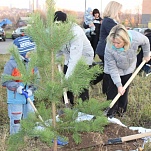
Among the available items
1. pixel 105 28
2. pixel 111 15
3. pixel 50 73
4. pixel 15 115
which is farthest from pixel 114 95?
pixel 50 73

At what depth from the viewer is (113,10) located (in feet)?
13.9

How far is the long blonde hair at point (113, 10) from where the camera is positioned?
166 inches

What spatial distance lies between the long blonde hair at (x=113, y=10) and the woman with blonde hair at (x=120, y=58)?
55 centimetres

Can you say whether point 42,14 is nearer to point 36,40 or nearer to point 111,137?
point 36,40

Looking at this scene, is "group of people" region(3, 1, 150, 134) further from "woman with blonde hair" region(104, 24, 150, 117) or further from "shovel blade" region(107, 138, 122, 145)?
"shovel blade" region(107, 138, 122, 145)

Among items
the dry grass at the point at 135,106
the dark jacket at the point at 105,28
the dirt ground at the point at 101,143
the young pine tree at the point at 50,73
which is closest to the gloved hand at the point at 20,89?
the dry grass at the point at 135,106

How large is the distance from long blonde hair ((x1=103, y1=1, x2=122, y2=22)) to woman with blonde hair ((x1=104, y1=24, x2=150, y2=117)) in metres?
0.55

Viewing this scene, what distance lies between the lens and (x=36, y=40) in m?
2.27

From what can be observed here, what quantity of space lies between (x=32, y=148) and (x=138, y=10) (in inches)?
816

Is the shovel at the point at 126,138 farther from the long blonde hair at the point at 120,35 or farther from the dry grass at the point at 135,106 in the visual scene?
the long blonde hair at the point at 120,35

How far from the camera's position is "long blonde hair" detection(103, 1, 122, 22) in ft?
13.8

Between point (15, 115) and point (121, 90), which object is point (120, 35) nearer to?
point (121, 90)

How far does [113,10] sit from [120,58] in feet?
2.56

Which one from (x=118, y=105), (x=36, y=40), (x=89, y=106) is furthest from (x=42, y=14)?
(x=118, y=105)
